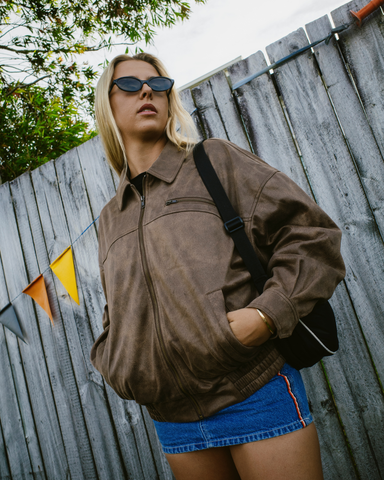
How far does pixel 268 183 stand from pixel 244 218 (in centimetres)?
15

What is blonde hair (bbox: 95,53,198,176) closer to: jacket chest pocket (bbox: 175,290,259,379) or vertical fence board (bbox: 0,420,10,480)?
jacket chest pocket (bbox: 175,290,259,379)

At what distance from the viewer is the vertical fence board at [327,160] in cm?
183

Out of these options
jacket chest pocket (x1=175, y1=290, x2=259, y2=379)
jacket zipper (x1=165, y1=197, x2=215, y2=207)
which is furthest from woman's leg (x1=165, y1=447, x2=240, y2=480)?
jacket zipper (x1=165, y1=197, x2=215, y2=207)

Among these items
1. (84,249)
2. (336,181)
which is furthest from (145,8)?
(336,181)

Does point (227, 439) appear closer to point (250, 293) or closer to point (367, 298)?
point (250, 293)

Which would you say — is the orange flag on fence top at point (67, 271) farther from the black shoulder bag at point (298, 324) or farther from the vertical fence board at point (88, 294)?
the black shoulder bag at point (298, 324)

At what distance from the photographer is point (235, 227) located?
45.5 inches

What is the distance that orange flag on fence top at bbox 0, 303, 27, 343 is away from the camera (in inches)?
101

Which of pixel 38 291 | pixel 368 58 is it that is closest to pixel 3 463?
pixel 38 291

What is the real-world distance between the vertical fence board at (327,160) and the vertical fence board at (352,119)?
41 millimetres

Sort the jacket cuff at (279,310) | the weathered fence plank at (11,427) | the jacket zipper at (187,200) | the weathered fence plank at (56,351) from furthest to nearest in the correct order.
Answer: the weathered fence plank at (11,427), the weathered fence plank at (56,351), the jacket zipper at (187,200), the jacket cuff at (279,310)

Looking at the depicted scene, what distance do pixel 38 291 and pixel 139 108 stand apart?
1704mm

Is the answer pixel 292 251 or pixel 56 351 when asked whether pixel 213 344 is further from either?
pixel 56 351

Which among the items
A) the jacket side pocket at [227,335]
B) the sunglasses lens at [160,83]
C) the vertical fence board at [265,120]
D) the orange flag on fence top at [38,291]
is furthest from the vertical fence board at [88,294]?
the jacket side pocket at [227,335]
